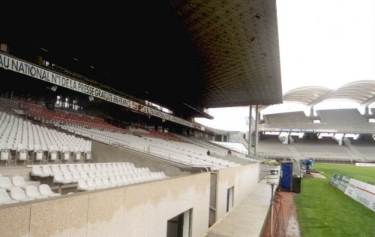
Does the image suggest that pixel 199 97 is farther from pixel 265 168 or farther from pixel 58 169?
pixel 58 169

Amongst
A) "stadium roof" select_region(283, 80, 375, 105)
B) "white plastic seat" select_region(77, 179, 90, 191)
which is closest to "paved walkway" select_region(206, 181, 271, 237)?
"white plastic seat" select_region(77, 179, 90, 191)

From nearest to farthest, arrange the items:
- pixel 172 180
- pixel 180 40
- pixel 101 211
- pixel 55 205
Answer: pixel 55 205 < pixel 101 211 < pixel 172 180 < pixel 180 40

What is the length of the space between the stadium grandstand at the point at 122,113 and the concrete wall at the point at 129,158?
0.04m

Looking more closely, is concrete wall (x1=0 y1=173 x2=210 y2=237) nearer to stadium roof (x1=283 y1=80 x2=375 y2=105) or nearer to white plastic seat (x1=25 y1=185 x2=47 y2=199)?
white plastic seat (x1=25 y1=185 x2=47 y2=199)

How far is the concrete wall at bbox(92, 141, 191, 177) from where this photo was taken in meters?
11.0

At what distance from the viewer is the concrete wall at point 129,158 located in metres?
11.0

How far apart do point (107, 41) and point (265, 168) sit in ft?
65.7

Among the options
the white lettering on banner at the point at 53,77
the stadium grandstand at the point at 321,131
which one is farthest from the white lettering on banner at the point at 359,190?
the stadium grandstand at the point at 321,131

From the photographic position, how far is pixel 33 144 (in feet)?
31.8

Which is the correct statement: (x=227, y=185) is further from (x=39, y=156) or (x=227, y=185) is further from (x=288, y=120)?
(x=288, y=120)

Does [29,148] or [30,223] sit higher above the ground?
[29,148]

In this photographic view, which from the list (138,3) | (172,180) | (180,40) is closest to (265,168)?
(180,40)

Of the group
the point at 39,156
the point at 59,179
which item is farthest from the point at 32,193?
the point at 39,156

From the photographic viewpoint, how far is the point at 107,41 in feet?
57.4
